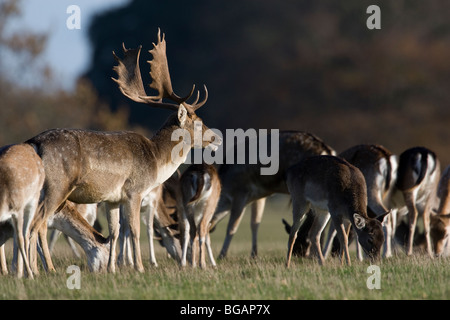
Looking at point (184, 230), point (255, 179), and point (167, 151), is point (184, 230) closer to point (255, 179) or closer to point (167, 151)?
point (167, 151)

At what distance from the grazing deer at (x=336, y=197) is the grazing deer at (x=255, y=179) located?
2.25 meters

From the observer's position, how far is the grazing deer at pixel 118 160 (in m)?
9.35

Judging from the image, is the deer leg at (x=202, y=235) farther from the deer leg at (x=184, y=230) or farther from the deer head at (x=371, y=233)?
the deer head at (x=371, y=233)

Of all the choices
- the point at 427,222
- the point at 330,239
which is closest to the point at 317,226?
the point at 330,239

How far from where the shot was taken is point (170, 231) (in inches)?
487

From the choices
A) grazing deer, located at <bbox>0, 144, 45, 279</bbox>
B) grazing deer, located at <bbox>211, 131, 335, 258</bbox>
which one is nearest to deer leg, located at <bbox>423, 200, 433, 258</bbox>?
grazing deer, located at <bbox>211, 131, 335, 258</bbox>

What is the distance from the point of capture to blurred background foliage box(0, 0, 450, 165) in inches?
1559

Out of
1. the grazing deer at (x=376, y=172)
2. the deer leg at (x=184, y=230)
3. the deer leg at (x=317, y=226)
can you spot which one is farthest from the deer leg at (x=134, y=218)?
the grazing deer at (x=376, y=172)

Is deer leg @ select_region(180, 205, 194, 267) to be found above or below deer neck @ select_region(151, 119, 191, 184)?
below

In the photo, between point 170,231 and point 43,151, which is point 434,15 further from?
point 43,151

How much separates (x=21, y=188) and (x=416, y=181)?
665cm

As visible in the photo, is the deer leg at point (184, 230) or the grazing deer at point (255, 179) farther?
the grazing deer at point (255, 179)

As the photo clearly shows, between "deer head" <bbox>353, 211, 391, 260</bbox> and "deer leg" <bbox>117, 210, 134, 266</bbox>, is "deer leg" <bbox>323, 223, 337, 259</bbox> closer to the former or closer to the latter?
"deer head" <bbox>353, 211, 391, 260</bbox>

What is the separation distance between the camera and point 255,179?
1352 centimetres
